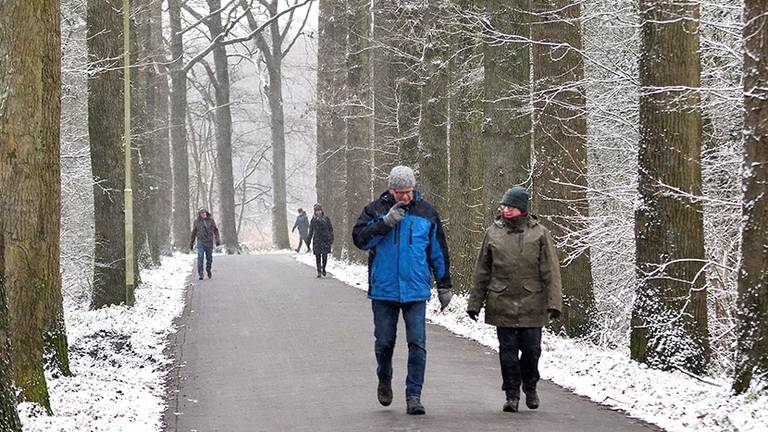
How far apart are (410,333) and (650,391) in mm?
2437

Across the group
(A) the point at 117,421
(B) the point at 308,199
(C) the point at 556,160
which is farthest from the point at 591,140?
(B) the point at 308,199

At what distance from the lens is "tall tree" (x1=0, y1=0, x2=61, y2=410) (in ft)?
33.2

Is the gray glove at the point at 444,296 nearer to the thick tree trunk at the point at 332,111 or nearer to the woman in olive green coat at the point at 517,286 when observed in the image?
the woman in olive green coat at the point at 517,286

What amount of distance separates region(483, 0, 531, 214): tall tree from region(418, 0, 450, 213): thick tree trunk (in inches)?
130

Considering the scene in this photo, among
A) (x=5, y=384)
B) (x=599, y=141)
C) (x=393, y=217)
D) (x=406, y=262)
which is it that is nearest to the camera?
(x=5, y=384)

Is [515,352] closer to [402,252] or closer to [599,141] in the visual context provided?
[402,252]

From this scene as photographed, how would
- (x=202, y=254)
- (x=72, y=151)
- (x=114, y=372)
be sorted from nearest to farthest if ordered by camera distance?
(x=114, y=372), (x=72, y=151), (x=202, y=254)

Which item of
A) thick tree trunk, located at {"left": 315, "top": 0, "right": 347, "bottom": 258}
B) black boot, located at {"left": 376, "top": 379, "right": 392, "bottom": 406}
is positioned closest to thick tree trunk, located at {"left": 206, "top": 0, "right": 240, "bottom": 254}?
thick tree trunk, located at {"left": 315, "top": 0, "right": 347, "bottom": 258}

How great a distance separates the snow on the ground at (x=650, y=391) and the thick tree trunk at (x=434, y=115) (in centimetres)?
836

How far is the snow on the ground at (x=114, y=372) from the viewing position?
9.56 m

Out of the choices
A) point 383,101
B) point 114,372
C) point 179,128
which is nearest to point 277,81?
point 179,128

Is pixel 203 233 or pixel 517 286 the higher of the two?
pixel 517 286

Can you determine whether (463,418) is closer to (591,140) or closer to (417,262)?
(417,262)

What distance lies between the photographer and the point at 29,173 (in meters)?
10.7
